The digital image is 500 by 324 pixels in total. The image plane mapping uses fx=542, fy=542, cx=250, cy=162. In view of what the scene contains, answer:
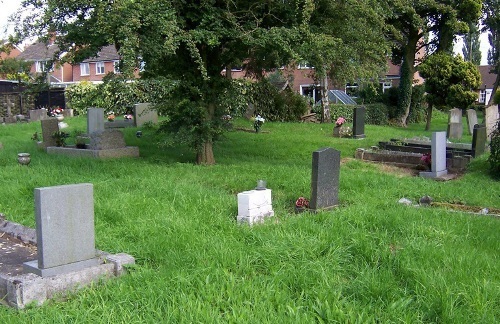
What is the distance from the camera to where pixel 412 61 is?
102 ft

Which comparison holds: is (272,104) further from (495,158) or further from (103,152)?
(495,158)

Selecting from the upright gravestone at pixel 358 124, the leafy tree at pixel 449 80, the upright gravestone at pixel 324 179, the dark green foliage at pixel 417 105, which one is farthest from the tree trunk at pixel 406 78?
the upright gravestone at pixel 324 179

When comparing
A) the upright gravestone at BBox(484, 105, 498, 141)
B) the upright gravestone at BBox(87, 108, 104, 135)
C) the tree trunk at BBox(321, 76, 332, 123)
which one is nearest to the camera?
the upright gravestone at BBox(87, 108, 104, 135)

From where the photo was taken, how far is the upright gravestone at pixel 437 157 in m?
12.6

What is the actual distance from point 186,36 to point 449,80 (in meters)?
20.8

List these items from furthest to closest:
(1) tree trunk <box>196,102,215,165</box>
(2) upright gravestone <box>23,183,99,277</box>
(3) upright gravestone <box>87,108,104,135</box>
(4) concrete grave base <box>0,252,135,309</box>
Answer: (3) upright gravestone <box>87,108,104,135</box>, (1) tree trunk <box>196,102,215,165</box>, (2) upright gravestone <box>23,183,99,277</box>, (4) concrete grave base <box>0,252,135,309</box>

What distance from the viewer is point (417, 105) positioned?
33.7 m

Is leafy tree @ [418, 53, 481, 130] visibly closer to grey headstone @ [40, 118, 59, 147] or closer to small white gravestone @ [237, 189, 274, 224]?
grey headstone @ [40, 118, 59, 147]

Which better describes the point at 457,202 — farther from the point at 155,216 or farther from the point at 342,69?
the point at 155,216

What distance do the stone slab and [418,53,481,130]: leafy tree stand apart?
2518 cm

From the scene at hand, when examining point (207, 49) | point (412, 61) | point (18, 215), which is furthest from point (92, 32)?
point (412, 61)

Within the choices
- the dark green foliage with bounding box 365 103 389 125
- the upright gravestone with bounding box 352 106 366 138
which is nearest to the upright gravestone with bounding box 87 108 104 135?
the upright gravestone with bounding box 352 106 366 138

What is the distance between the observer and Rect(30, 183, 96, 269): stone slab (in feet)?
17.3

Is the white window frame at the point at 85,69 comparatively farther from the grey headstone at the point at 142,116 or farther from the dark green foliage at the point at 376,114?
the grey headstone at the point at 142,116
